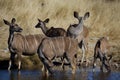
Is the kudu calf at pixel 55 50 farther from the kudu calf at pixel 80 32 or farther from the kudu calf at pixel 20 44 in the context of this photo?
the kudu calf at pixel 80 32

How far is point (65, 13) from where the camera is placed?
3059cm

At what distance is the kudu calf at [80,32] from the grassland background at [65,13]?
Result: 324 cm

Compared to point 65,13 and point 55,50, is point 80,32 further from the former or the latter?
point 65,13

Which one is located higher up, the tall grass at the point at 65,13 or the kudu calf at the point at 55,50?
the tall grass at the point at 65,13

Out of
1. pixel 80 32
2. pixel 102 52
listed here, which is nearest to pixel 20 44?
pixel 102 52

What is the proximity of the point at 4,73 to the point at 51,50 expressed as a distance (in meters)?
2.03

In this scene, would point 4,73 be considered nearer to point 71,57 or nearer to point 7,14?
point 71,57

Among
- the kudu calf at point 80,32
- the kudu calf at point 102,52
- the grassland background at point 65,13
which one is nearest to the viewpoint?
the kudu calf at point 102,52

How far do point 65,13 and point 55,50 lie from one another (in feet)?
38.0

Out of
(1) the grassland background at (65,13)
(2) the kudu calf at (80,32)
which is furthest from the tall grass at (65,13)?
(2) the kudu calf at (80,32)

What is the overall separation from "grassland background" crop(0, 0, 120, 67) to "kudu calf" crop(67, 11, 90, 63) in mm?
3236

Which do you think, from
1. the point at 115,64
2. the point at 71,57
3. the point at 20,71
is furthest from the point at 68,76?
the point at 115,64

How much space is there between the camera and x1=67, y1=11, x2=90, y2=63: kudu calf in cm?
2325

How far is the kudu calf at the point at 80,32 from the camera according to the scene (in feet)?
76.3
